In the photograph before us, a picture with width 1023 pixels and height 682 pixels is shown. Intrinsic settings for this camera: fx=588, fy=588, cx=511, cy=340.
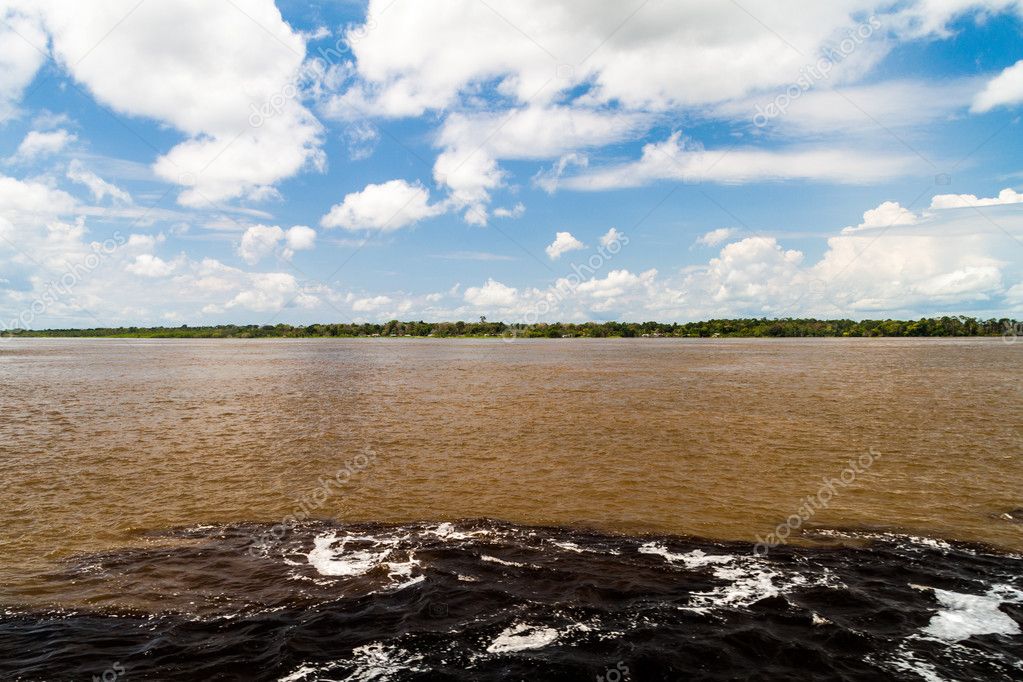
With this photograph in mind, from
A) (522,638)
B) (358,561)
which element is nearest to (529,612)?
(522,638)

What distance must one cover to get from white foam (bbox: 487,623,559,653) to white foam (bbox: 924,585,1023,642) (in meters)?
6.12

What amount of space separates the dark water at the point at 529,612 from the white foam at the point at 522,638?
0.03 metres

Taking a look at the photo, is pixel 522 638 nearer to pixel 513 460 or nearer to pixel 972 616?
pixel 972 616

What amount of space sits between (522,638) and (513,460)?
1312cm

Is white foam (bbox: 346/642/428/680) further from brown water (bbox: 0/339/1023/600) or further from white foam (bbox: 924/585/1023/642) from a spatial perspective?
white foam (bbox: 924/585/1023/642)

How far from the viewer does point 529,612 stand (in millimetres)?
10109

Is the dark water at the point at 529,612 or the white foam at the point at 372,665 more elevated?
the dark water at the point at 529,612

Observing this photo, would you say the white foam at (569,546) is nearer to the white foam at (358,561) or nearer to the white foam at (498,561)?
the white foam at (498,561)

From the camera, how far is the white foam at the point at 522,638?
9070 millimetres

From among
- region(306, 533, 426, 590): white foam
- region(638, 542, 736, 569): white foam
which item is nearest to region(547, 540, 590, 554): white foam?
region(638, 542, 736, 569): white foam

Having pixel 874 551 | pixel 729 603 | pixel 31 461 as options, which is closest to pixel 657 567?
pixel 729 603

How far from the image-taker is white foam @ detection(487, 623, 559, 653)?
9070 mm

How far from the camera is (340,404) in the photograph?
4066 cm

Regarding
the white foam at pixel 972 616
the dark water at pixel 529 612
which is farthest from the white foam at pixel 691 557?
the white foam at pixel 972 616
